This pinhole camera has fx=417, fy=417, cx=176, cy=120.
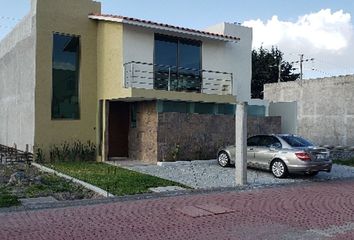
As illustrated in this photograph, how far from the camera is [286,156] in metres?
14.6

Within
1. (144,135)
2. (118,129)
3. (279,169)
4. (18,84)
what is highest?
(18,84)

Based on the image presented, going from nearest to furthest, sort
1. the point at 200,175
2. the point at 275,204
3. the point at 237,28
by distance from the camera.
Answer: the point at 275,204, the point at 200,175, the point at 237,28

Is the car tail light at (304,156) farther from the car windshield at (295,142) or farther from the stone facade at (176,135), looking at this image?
the stone facade at (176,135)

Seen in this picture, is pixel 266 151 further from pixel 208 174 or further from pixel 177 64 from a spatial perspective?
pixel 177 64

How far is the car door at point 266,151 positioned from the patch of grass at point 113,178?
4247 millimetres

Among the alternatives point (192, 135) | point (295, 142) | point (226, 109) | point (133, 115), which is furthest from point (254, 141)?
point (133, 115)

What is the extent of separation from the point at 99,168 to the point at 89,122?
3.59 meters

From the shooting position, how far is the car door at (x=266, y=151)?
50.1 ft

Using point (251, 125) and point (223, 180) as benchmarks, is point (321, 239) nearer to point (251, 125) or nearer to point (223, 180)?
point (223, 180)

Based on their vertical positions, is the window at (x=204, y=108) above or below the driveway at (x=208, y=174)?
above

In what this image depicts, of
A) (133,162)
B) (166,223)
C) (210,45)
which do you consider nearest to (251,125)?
(210,45)

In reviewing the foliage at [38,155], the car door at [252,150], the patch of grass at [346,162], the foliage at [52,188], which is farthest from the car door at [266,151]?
the foliage at [38,155]

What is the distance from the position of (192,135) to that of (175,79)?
2.73 metres

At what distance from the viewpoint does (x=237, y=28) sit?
877 inches
